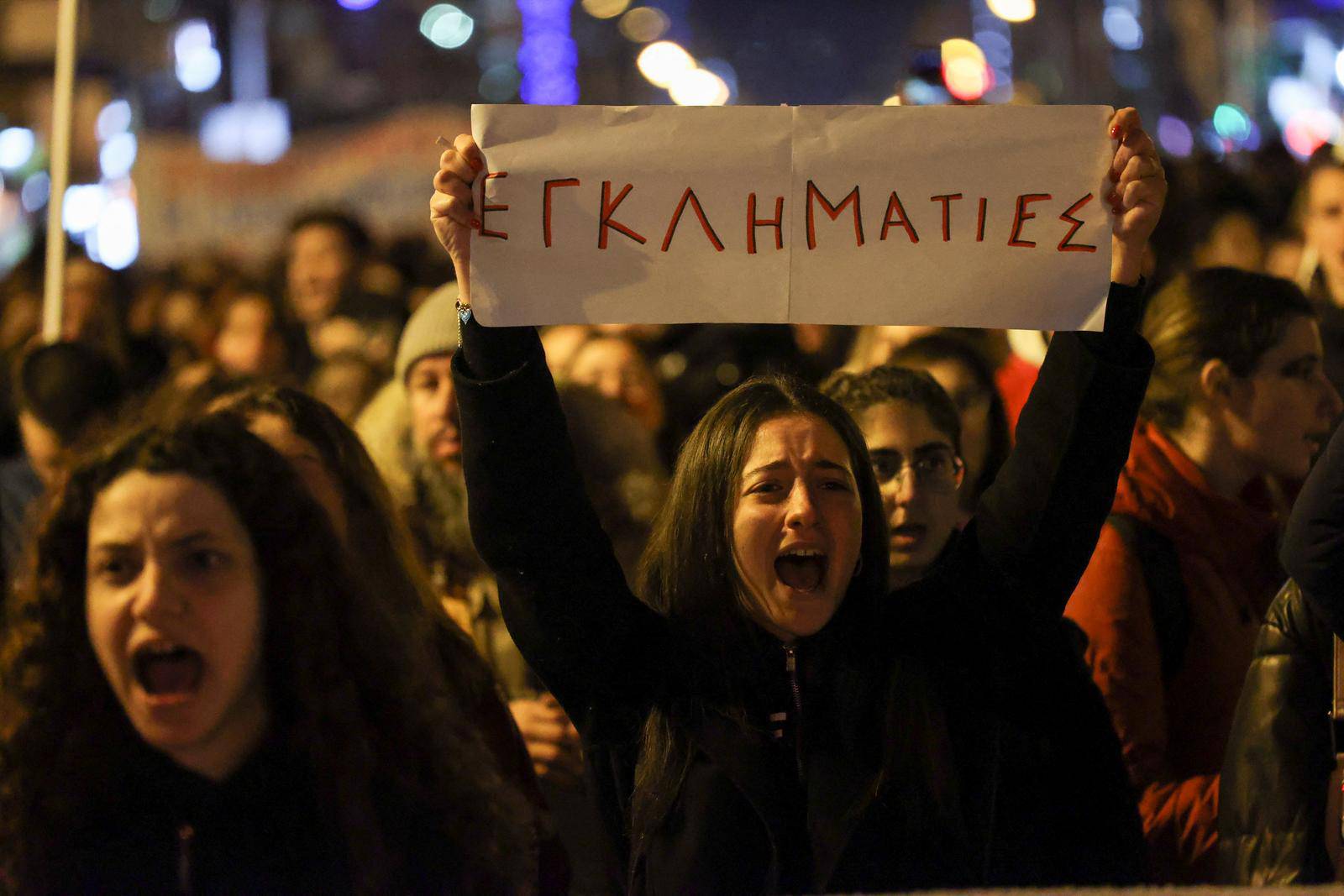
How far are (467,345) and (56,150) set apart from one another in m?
3.32

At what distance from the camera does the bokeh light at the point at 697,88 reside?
1809 centimetres

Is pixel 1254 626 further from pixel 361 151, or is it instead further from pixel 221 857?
pixel 361 151

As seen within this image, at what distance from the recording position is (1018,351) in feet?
13.8

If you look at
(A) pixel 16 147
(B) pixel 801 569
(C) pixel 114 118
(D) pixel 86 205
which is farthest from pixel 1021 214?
(A) pixel 16 147

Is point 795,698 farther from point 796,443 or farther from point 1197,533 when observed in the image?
point 1197,533

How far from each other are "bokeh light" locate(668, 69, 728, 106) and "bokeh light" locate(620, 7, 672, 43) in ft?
8.45

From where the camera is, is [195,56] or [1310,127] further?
[1310,127]

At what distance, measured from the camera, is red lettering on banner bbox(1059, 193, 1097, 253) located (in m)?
2.21

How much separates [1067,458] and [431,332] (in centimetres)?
206

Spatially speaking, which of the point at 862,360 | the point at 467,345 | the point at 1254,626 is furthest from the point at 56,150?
the point at 1254,626

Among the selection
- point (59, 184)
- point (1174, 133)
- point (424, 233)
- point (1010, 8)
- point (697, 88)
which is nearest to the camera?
point (59, 184)

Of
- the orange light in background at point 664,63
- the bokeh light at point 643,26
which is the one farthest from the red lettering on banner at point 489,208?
the bokeh light at point 643,26

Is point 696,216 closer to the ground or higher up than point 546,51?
closer to the ground

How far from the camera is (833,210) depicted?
2270 mm
